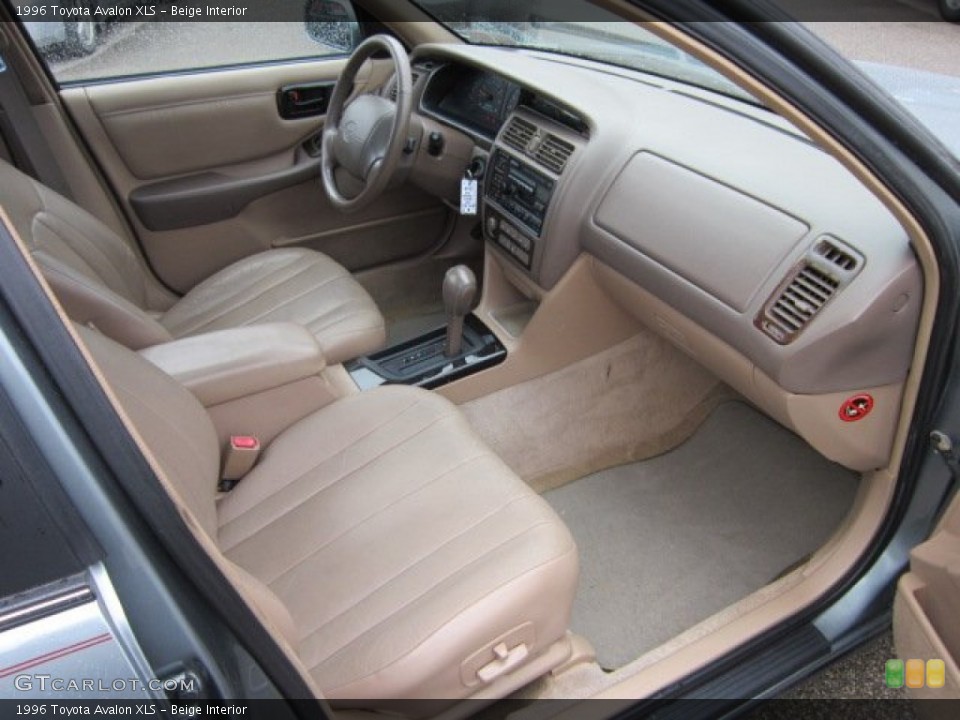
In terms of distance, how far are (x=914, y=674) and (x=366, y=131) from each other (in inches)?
65.1

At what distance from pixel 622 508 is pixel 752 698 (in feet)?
2.07

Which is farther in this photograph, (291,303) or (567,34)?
(567,34)

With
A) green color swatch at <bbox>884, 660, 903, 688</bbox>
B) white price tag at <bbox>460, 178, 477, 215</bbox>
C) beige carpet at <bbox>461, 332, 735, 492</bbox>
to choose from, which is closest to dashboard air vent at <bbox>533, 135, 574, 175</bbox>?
white price tag at <bbox>460, 178, 477, 215</bbox>

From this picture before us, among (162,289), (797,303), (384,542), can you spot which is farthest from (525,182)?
(162,289)

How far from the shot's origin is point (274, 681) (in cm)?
76

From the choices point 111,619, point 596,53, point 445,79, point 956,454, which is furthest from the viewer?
point 445,79

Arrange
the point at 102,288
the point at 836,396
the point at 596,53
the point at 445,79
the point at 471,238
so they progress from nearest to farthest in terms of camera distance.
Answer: the point at 836,396
the point at 102,288
the point at 596,53
the point at 445,79
the point at 471,238

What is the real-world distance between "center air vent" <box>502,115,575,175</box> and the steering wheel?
276 millimetres

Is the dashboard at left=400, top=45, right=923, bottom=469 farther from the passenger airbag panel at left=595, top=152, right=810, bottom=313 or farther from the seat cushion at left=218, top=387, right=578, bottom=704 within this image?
the seat cushion at left=218, top=387, right=578, bottom=704

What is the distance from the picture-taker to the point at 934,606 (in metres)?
1.13

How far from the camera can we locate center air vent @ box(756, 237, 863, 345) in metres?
1.21

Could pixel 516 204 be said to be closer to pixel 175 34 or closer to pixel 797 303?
pixel 797 303

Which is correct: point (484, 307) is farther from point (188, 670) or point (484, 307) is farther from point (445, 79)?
point (188, 670)

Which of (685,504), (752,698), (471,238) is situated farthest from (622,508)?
(471,238)
